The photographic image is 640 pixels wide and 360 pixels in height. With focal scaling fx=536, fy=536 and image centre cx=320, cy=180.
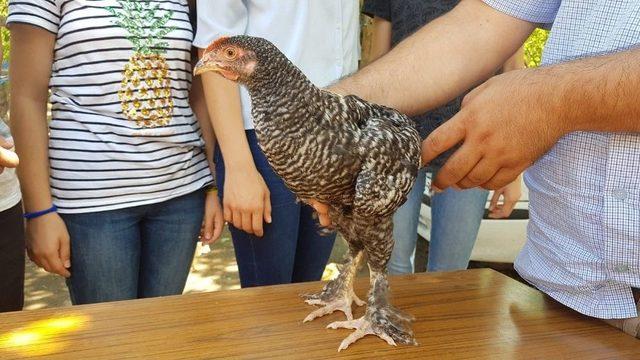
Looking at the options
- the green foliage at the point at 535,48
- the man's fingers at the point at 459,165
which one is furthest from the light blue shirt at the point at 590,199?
the green foliage at the point at 535,48

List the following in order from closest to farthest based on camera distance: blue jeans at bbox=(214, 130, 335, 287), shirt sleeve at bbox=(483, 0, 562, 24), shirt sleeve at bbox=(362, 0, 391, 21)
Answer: shirt sleeve at bbox=(483, 0, 562, 24), blue jeans at bbox=(214, 130, 335, 287), shirt sleeve at bbox=(362, 0, 391, 21)

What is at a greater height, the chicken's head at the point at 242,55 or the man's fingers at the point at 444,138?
the chicken's head at the point at 242,55

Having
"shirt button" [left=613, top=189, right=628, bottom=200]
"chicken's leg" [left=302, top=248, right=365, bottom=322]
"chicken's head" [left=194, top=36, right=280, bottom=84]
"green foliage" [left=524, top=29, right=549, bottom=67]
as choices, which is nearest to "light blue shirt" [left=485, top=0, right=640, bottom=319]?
"shirt button" [left=613, top=189, right=628, bottom=200]

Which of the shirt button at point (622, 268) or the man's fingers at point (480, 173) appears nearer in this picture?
the shirt button at point (622, 268)

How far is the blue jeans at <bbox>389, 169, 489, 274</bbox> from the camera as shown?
2271 mm

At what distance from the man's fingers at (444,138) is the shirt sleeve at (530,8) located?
34cm

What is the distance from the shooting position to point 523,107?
107cm

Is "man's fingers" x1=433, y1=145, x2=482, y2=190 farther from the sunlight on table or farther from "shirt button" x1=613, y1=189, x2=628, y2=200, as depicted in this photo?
the sunlight on table

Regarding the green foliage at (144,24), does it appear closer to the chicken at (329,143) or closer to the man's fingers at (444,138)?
the chicken at (329,143)

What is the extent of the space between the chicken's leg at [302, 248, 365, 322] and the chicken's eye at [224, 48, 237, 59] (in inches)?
21.5

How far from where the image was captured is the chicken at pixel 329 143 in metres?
1.05

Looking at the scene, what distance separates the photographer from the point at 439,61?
1360mm

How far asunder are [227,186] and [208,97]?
0.90 ft

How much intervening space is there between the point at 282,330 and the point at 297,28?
93 cm
